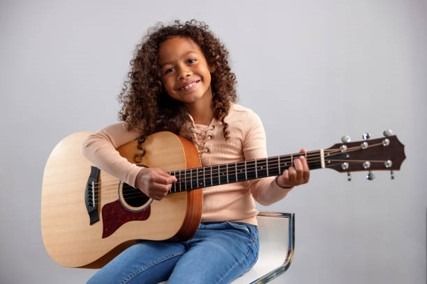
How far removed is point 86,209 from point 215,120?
18.7 inches

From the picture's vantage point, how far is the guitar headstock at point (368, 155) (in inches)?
47.1

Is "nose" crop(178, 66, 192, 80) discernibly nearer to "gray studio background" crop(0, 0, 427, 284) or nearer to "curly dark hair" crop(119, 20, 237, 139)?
"curly dark hair" crop(119, 20, 237, 139)

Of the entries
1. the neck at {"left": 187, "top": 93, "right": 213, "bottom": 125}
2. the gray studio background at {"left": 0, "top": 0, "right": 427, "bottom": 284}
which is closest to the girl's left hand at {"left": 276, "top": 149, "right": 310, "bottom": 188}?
the neck at {"left": 187, "top": 93, "right": 213, "bottom": 125}

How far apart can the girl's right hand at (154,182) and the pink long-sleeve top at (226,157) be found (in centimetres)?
3

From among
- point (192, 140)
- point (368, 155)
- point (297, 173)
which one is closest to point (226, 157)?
point (192, 140)

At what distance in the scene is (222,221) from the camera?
5.02ft

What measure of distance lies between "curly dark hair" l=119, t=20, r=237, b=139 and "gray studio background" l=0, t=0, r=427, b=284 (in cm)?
43

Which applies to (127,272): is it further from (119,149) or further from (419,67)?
(419,67)

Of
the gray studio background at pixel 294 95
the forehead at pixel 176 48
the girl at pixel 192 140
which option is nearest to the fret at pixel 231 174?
the girl at pixel 192 140

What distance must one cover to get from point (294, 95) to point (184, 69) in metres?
0.59

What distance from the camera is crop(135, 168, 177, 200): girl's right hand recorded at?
1445mm

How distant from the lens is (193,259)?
4.44 feet

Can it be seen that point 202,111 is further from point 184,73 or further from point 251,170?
point 251,170

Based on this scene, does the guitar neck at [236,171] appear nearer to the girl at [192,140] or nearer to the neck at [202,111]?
the girl at [192,140]
